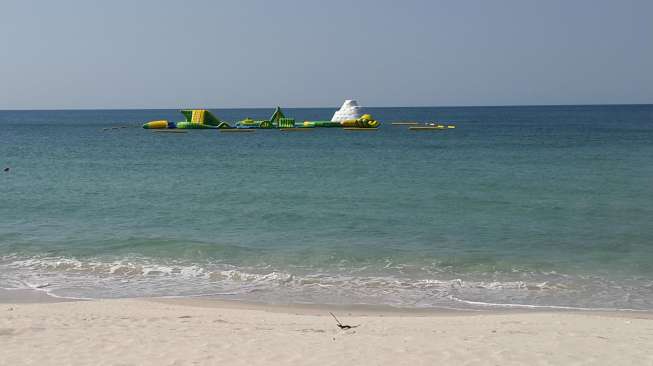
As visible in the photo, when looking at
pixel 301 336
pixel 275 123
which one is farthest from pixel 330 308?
pixel 275 123

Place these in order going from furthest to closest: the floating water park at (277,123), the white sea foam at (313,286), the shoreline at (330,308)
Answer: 1. the floating water park at (277,123)
2. the white sea foam at (313,286)
3. the shoreline at (330,308)

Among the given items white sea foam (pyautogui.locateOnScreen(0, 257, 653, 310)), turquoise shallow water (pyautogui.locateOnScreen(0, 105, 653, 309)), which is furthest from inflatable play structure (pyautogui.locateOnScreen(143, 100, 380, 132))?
white sea foam (pyautogui.locateOnScreen(0, 257, 653, 310))

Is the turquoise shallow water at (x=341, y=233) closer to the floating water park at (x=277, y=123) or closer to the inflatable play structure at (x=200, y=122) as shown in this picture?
the inflatable play structure at (x=200, y=122)

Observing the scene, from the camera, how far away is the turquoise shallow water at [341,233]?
11320 millimetres

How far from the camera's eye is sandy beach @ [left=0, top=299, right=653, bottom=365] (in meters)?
6.75

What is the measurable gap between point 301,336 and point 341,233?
A: 319 inches

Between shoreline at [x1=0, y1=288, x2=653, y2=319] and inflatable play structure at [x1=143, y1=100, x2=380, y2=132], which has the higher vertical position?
inflatable play structure at [x1=143, y1=100, x2=380, y2=132]

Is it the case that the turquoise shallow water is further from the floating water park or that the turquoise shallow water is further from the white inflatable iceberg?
the white inflatable iceberg

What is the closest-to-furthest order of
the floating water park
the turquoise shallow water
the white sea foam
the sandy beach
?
the sandy beach → the white sea foam → the turquoise shallow water → the floating water park

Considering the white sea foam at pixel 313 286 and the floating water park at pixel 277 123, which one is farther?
the floating water park at pixel 277 123

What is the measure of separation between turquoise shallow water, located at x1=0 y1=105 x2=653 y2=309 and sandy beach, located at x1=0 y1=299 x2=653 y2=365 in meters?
1.14

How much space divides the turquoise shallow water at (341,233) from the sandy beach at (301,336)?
1.14 meters

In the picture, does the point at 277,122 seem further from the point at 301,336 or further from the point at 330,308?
the point at 301,336

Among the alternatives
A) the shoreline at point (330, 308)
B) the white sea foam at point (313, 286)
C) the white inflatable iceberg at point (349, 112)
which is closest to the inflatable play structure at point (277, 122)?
the white inflatable iceberg at point (349, 112)
